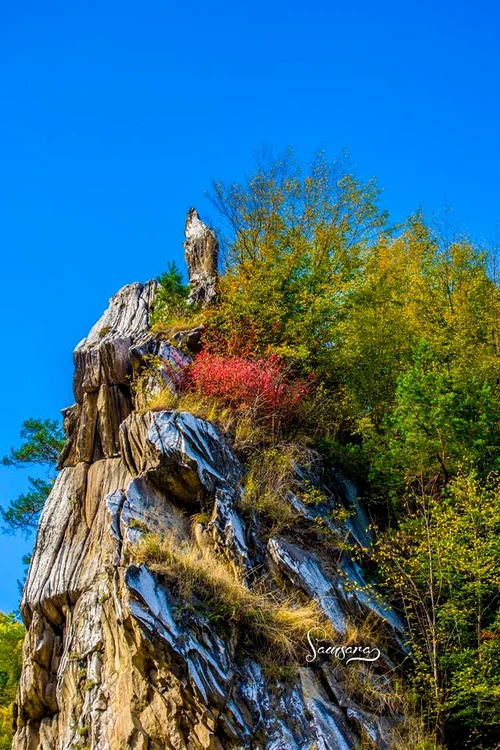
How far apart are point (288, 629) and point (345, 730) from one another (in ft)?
4.90

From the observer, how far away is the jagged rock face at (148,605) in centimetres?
862

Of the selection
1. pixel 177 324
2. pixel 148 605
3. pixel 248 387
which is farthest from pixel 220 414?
pixel 148 605

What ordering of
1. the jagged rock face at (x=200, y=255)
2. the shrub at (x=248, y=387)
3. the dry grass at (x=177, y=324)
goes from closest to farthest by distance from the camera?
the shrub at (x=248, y=387)
the dry grass at (x=177, y=324)
the jagged rock face at (x=200, y=255)

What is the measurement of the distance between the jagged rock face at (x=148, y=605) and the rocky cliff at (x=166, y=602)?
24mm

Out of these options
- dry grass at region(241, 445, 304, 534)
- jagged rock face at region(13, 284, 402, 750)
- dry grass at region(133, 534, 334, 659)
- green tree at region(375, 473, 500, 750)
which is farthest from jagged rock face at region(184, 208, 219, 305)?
dry grass at region(133, 534, 334, 659)

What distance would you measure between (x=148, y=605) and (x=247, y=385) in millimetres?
6418

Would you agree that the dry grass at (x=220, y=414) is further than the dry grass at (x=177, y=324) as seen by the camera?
No

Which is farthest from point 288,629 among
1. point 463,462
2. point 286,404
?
point 286,404

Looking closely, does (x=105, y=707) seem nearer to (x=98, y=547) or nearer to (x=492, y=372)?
(x=98, y=547)

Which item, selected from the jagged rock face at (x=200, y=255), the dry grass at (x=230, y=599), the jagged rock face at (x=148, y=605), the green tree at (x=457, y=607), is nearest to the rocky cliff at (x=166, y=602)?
the jagged rock face at (x=148, y=605)

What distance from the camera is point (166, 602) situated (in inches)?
358

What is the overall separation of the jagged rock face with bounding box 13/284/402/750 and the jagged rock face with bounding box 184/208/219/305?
3.82 m

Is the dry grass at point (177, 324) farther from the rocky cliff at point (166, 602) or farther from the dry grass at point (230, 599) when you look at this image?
the dry grass at point (230, 599)

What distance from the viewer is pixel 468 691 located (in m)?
9.73
